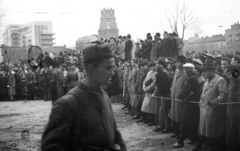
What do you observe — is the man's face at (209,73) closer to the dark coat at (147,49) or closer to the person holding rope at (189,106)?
the person holding rope at (189,106)

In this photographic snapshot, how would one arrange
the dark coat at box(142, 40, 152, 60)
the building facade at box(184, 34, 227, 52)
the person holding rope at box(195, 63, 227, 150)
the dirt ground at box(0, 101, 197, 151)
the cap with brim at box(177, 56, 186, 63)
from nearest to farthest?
the person holding rope at box(195, 63, 227, 150) < the dirt ground at box(0, 101, 197, 151) < the cap with brim at box(177, 56, 186, 63) < the dark coat at box(142, 40, 152, 60) < the building facade at box(184, 34, 227, 52)

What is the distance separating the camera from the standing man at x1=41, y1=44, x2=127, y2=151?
82.2 inches

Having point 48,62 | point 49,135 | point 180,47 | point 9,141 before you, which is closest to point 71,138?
point 49,135

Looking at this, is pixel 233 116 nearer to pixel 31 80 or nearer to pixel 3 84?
pixel 31 80

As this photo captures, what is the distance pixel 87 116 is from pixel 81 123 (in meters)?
0.07

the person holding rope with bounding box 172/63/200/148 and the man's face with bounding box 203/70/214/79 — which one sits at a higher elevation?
the man's face with bounding box 203/70/214/79

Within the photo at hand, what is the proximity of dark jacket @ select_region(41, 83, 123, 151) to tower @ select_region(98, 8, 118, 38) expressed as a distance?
3455 inches

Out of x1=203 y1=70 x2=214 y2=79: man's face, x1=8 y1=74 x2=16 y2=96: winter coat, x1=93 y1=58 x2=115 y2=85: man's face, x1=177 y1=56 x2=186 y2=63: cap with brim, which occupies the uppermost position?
x1=177 y1=56 x2=186 y2=63: cap with brim

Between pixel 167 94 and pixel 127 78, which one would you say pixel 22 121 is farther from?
pixel 167 94

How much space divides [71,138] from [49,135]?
0.16m

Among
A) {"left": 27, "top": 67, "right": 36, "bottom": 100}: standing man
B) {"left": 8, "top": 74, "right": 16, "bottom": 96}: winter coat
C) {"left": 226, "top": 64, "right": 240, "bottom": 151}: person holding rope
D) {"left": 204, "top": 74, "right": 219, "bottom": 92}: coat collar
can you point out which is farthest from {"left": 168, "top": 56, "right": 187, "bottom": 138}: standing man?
{"left": 8, "top": 74, "right": 16, "bottom": 96}: winter coat

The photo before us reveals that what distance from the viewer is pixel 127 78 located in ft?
43.5

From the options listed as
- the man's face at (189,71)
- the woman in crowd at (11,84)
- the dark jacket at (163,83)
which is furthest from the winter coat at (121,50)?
the man's face at (189,71)

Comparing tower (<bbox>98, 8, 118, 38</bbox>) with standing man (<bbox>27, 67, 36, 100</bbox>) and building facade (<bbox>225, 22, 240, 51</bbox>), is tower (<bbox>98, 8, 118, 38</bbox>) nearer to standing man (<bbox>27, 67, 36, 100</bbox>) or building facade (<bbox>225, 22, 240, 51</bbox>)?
building facade (<bbox>225, 22, 240, 51</bbox>)
